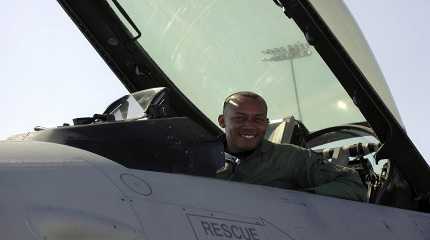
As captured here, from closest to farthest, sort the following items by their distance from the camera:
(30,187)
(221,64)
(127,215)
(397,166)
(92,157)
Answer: (30,187) < (127,215) < (92,157) < (397,166) < (221,64)

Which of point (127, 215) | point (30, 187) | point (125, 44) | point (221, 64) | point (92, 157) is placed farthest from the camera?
point (221, 64)

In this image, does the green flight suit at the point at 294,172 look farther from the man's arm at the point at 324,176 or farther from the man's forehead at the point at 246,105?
the man's forehead at the point at 246,105

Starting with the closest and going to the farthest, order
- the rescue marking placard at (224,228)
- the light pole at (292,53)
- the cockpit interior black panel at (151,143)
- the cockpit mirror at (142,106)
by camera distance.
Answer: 1. the rescue marking placard at (224,228)
2. the cockpit interior black panel at (151,143)
3. the cockpit mirror at (142,106)
4. the light pole at (292,53)

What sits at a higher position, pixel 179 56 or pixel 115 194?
pixel 179 56

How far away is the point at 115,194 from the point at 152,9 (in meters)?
3.08

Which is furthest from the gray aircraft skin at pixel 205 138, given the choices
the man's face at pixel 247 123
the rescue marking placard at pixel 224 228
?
the man's face at pixel 247 123

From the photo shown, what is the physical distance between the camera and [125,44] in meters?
5.14

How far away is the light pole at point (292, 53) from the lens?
16.2 feet

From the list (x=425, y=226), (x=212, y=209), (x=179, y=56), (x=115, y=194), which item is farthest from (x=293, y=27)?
(x=115, y=194)

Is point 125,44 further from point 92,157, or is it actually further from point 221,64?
point 92,157

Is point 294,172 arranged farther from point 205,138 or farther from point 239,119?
point 205,138

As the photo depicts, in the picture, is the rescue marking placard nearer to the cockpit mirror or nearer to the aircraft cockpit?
the aircraft cockpit

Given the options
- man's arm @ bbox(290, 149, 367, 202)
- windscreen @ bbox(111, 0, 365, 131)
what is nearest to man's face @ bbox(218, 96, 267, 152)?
man's arm @ bbox(290, 149, 367, 202)

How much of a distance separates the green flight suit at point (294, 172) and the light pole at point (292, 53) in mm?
1173
